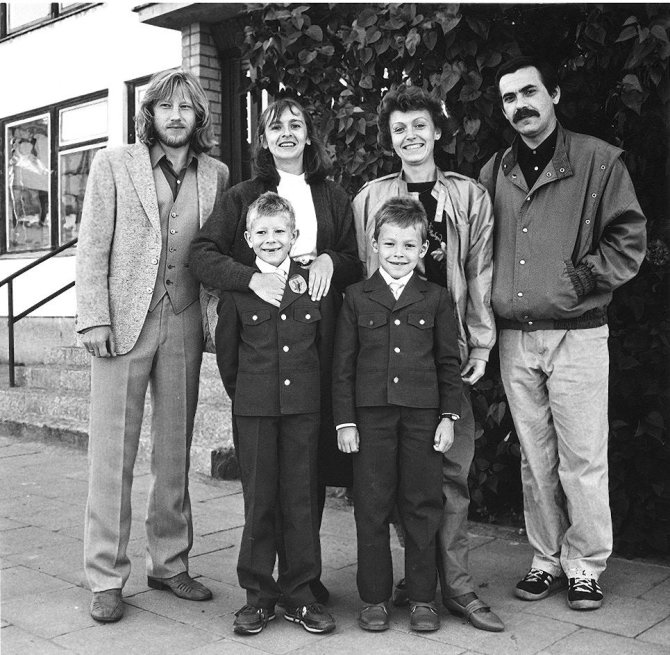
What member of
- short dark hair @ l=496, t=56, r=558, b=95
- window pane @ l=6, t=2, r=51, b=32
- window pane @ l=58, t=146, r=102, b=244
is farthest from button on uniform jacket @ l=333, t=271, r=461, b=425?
window pane @ l=6, t=2, r=51, b=32

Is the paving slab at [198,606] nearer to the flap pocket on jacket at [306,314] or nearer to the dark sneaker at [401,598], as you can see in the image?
the dark sneaker at [401,598]

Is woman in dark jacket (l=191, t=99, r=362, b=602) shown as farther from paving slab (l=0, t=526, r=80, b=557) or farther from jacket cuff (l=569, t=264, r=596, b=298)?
paving slab (l=0, t=526, r=80, b=557)

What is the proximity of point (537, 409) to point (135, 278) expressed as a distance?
1.84m

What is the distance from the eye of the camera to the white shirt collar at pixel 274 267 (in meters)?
3.52

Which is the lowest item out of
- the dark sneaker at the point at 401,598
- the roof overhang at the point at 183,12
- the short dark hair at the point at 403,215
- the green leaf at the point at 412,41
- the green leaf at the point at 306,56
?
the dark sneaker at the point at 401,598

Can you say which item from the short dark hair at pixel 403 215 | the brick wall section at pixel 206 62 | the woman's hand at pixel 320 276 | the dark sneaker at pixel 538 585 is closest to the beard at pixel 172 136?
the woman's hand at pixel 320 276

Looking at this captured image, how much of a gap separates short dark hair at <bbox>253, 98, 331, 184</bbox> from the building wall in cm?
593

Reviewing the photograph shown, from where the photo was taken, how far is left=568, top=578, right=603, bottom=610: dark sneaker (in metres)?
3.62

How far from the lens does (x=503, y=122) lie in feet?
14.6

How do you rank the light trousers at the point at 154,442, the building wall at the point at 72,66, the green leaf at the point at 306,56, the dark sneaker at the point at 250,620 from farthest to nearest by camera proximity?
1. the building wall at the point at 72,66
2. the green leaf at the point at 306,56
3. the light trousers at the point at 154,442
4. the dark sneaker at the point at 250,620

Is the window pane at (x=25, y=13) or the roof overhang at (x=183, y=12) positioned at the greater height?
the window pane at (x=25, y=13)

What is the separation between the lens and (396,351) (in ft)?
11.2

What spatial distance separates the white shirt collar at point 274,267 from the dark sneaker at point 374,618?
4.47ft

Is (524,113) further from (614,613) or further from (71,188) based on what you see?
(71,188)
